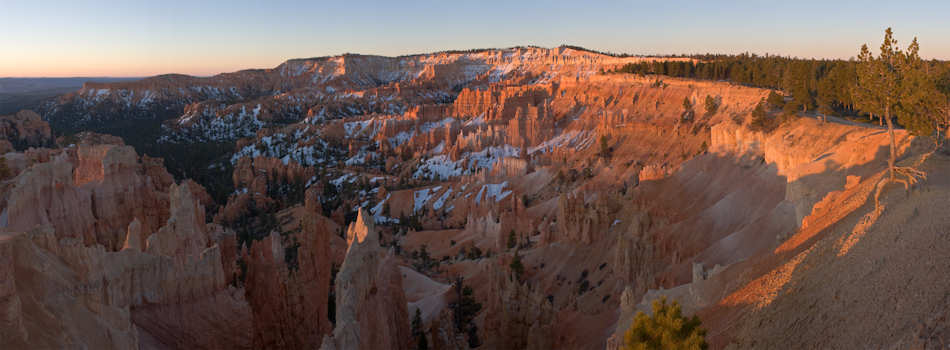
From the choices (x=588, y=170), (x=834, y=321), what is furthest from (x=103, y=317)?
(x=588, y=170)

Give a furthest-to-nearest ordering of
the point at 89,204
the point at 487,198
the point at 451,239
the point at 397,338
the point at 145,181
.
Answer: the point at 487,198
the point at 451,239
the point at 145,181
the point at 89,204
the point at 397,338

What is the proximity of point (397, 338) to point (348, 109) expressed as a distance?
127 metres

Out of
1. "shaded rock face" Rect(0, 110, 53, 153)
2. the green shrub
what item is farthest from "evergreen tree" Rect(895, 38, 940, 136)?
"shaded rock face" Rect(0, 110, 53, 153)

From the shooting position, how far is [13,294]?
765 centimetres

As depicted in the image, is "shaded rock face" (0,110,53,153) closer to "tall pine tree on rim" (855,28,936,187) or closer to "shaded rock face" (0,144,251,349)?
"shaded rock face" (0,144,251,349)

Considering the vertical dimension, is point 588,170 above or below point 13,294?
below

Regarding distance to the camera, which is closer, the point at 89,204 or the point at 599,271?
the point at 89,204

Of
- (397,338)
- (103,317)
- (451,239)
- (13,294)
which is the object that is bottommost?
(451,239)

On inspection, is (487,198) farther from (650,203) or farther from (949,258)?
(949,258)

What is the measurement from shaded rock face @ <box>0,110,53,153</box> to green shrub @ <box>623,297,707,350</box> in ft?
262

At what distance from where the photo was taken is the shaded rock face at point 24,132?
6800cm

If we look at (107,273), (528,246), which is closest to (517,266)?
(528,246)

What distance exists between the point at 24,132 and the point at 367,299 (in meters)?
80.5

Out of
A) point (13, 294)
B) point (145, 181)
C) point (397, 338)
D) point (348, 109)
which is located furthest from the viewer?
point (348, 109)
